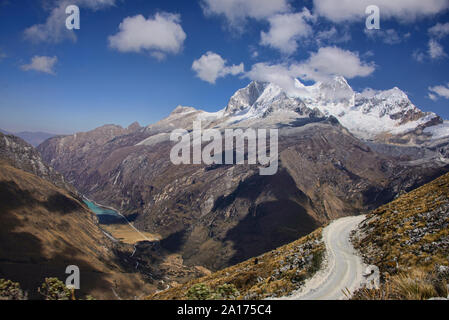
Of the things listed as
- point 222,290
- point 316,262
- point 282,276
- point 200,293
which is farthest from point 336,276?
point 200,293

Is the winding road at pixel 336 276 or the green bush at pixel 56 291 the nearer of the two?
the green bush at pixel 56 291

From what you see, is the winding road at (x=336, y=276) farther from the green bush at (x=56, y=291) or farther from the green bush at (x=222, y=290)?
the green bush at (x=56, y=291)

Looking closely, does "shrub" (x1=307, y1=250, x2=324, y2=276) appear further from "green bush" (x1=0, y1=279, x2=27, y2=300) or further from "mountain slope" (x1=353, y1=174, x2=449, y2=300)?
"green bush" (x1=0, y1=279, x2=27, y2=300)

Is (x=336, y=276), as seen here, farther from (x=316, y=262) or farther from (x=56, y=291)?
(x=56, y=291)

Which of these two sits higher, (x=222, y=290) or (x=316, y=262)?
(x=222, y=290)

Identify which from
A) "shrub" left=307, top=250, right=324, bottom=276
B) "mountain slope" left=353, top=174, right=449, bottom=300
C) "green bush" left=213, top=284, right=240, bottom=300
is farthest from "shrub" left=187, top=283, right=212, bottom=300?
"shrub" left=307, top=250, right=324, bottom=276

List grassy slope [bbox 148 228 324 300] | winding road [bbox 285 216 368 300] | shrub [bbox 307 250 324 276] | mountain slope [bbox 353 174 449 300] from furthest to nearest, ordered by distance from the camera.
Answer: shrub [bbox 307 250 324 276]
grassy slope [bbox 148 228 324 300]
winding road [bbox 285 216 368 300]
mountain slope [bbox 353 174 449 300]

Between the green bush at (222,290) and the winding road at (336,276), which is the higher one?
the green bush at (222,290)

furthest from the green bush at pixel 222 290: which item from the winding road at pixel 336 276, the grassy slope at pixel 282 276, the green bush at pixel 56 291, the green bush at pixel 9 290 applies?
the green bush at pixel 9 290

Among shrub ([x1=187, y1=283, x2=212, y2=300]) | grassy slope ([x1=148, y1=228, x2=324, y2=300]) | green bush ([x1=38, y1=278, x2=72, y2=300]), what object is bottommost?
grassy slope ([x1=148, y1=228, x2=324, y2=300])

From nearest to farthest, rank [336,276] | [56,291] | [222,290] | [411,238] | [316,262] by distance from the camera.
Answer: [222,290] → [56,291] → [336,276] → [411,238] → [316,262]
